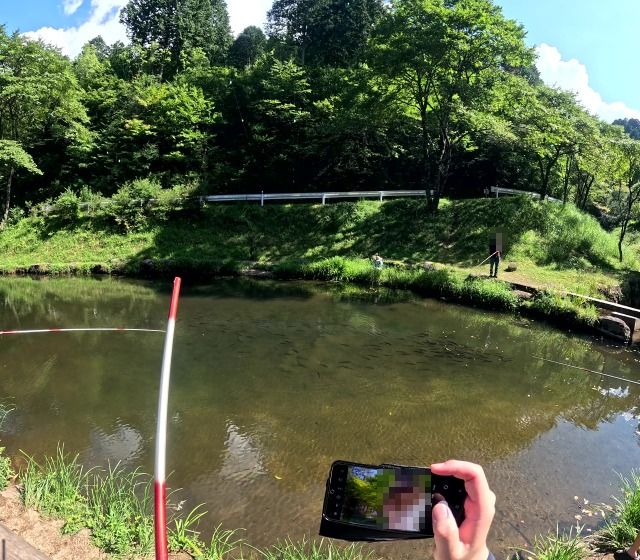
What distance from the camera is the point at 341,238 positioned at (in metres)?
20.8

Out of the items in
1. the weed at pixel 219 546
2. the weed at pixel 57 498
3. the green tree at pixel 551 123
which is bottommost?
the weed at pixel 219 546

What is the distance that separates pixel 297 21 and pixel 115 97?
15598 mm

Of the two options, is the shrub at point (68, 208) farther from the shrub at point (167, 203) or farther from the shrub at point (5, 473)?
the shrub at point (5, 473)

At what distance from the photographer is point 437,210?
830 inches

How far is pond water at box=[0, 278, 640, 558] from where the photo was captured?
18.9 ft

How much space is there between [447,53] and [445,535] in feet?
62.2

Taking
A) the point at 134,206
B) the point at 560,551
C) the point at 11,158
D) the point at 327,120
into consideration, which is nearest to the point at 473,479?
the point at 560,551

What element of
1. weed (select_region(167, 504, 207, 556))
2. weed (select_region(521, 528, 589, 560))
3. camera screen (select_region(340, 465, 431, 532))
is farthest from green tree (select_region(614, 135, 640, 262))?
camera screen (select_region(340, 465, 431, 532))

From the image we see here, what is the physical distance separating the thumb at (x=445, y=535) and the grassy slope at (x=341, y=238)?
15.9 m

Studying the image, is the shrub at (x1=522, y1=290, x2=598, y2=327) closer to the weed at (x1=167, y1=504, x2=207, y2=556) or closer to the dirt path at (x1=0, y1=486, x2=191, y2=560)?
the weed at (x1=167, y1=504, x2=207, y2=556)

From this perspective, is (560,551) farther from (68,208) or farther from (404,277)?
(68,208)

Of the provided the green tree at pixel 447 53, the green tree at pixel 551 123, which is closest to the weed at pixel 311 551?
the green tree at pixel 447 53

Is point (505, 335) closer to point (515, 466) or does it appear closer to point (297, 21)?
point (515, 466)

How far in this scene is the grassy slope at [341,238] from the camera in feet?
59.4
